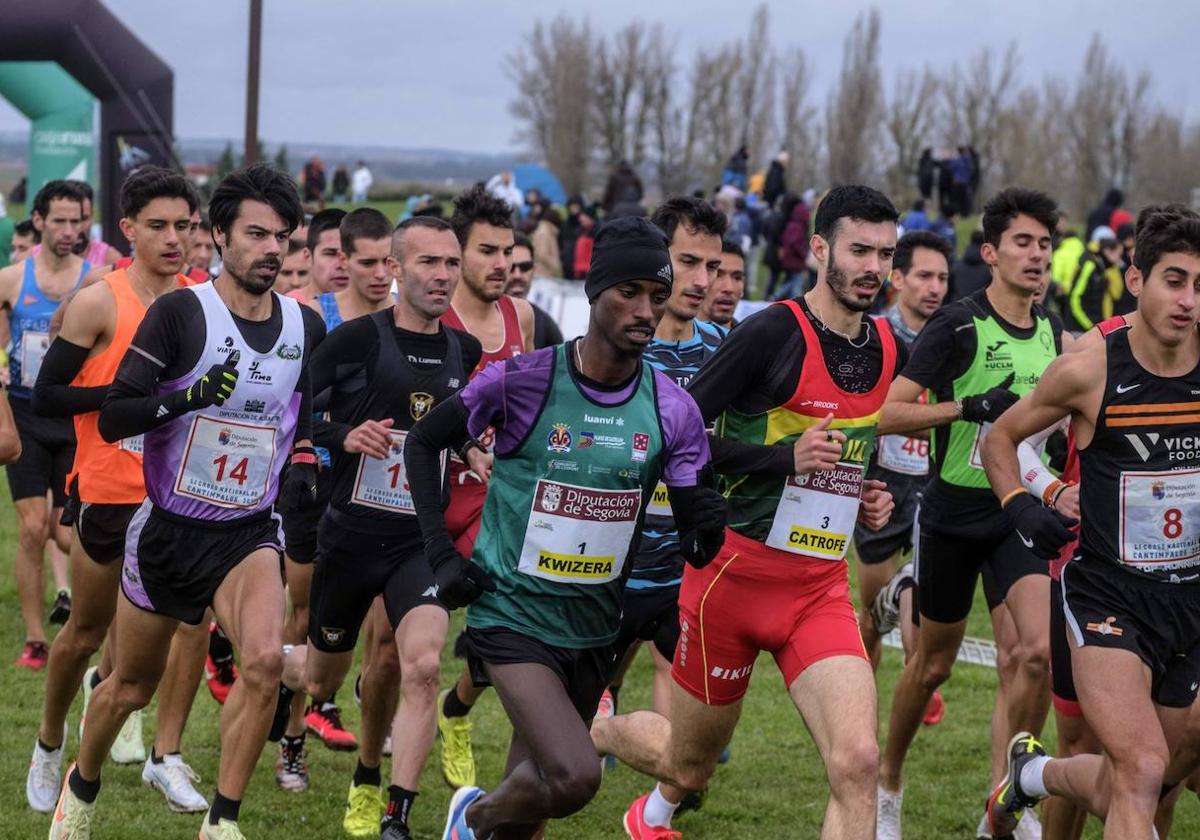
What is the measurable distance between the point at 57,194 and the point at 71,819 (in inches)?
173

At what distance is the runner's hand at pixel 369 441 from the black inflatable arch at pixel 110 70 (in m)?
12.8

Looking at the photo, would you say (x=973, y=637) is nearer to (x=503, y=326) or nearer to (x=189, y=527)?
(x=503, y=326)

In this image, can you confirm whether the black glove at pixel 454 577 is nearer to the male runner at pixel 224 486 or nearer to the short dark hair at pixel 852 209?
the male runner at pixel 224 486

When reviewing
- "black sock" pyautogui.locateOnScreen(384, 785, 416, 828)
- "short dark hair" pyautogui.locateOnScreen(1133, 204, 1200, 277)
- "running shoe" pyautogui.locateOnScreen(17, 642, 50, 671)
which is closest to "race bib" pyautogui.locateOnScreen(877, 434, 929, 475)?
"short dark hair" pyautogui.locateOnScreen(1133, 204, 1200, 277)

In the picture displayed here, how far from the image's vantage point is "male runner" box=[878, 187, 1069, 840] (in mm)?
6652

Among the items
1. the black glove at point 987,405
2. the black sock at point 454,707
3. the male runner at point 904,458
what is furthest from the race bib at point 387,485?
the male runner at point 904,458

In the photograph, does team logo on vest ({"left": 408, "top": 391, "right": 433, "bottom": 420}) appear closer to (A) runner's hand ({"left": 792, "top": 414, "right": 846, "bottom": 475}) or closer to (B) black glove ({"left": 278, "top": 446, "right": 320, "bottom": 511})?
(B) black glove ({"left": 278, "top": 446, "right": 320, "bottom": 511})

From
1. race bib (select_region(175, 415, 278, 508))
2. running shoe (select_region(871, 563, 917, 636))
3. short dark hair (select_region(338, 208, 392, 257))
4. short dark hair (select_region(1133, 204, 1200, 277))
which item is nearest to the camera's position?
short dark hair (select_region(1133, 204, 1200, 277))

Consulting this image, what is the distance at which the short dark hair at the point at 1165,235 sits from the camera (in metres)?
5.32

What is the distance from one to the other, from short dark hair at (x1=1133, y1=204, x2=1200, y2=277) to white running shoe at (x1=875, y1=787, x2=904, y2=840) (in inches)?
101

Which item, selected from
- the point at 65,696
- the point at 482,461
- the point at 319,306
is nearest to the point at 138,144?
the point at 319,306

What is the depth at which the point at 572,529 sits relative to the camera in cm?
497

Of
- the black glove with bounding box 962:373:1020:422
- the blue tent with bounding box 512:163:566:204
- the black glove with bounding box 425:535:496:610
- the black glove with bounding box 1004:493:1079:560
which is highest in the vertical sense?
the blue tent with bounding box 512:163:566:204

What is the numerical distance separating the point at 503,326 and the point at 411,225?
774 mm
